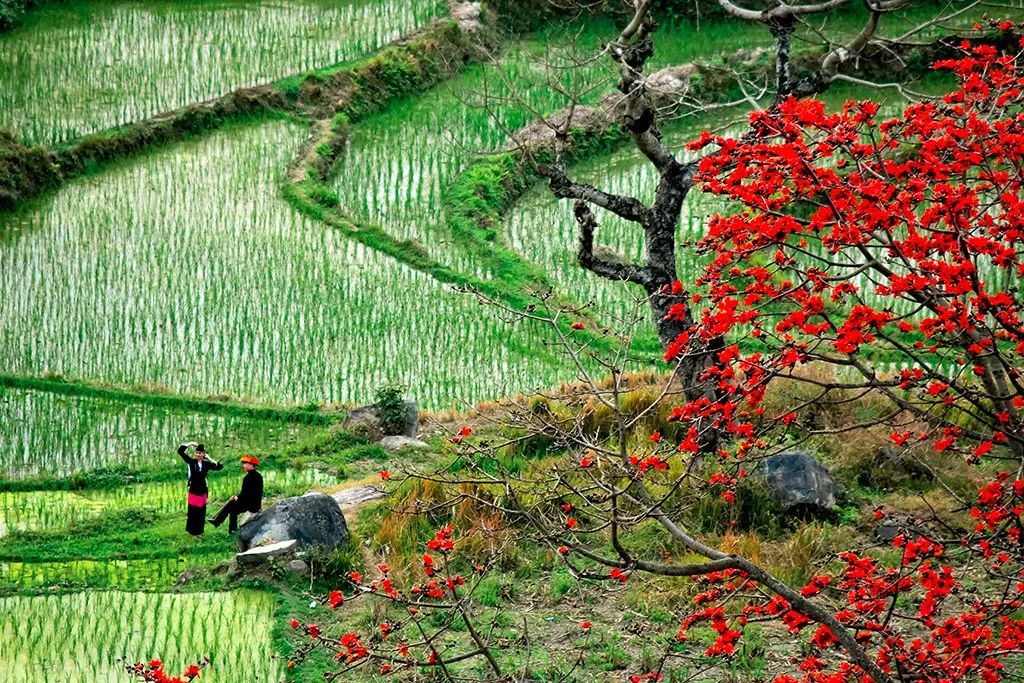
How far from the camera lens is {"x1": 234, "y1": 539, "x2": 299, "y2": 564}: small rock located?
862 centimetres

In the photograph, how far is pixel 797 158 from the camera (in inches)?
269

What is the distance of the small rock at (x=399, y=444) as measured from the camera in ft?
35.5

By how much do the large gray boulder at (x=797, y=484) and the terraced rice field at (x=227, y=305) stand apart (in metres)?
3.54

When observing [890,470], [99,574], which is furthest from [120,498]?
[890,470]

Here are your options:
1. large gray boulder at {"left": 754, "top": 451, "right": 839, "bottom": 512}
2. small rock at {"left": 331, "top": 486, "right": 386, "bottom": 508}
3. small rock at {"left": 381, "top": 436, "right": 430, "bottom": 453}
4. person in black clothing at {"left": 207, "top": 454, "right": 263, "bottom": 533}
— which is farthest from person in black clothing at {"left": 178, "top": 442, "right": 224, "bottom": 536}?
large gray boulder at {"left": 754, "top": 451, "right": 839, "bottom": 512}

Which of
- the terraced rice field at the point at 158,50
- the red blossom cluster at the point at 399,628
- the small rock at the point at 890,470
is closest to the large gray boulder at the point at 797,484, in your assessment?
the small rock at the point at 890,470

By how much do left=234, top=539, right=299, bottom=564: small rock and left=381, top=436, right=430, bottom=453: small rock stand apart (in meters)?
2.23

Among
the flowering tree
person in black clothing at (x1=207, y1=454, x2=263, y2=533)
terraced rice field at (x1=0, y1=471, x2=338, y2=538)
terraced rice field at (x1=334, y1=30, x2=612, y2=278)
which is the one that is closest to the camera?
the flowering tree

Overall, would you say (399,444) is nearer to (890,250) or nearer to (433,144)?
(890,250)

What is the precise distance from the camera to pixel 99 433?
11445mm

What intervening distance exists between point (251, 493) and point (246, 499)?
7cm

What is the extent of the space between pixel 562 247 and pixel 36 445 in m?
5.86

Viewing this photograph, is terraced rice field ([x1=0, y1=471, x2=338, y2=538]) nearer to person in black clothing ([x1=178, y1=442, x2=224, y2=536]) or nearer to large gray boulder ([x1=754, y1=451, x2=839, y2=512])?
person in black clothing ([x1=178, y1=442, x2=224, y2=536])

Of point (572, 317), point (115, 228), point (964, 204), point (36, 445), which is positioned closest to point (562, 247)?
point (572, 317)
